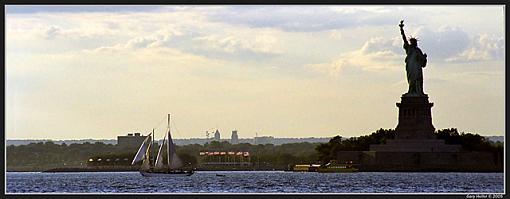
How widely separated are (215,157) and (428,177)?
57514mm

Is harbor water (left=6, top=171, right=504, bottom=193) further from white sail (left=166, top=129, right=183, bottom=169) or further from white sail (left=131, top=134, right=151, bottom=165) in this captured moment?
white sail (left=131, top=134, right=151, bottom=165)

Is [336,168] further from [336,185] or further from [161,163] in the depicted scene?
[336,185]

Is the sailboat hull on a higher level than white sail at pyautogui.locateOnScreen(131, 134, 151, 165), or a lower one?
lower

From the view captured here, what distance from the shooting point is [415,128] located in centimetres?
11281

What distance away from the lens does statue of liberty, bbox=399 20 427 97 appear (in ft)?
373

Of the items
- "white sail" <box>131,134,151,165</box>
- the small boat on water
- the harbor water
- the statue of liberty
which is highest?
the statue of liberty

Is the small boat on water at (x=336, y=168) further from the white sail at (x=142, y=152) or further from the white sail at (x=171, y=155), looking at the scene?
the white sail at (x=142, y=152)

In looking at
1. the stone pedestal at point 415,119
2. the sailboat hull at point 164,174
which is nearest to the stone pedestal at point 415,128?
the stone pedestal at point 415,119

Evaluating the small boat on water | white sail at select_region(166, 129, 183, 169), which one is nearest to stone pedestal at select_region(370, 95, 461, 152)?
the small boat on water

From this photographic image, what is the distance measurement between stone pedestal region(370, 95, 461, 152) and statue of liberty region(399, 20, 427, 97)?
0.68 metres

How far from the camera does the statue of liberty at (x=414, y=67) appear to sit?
114 meters

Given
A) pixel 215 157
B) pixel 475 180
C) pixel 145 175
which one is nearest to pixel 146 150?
pixel 145 175

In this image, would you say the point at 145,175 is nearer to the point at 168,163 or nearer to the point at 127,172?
the point at 168,163

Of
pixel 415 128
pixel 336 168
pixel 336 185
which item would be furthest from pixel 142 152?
pixel 336 185
